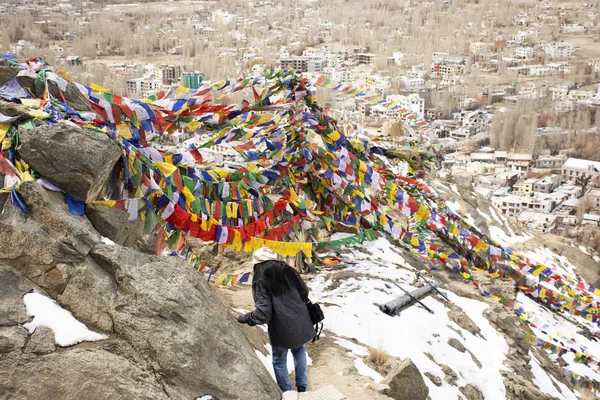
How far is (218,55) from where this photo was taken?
261ft

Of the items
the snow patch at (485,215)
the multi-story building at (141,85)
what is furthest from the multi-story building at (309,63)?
the snow patch at (485,215)

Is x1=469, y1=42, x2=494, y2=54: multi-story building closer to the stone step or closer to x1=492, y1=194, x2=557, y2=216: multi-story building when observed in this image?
x1=492, y1=194, x2=557, y2=216: multi-story building

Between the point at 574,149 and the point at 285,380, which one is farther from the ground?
the point at 285,380

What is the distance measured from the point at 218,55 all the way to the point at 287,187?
76.3 metres

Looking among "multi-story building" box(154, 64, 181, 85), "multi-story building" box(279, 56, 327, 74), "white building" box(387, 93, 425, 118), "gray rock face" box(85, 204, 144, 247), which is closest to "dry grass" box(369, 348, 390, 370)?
"gray rock face" box(85, 204, 144, 247)

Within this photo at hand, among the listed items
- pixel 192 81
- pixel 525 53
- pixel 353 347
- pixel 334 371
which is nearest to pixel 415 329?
pixel 353 347

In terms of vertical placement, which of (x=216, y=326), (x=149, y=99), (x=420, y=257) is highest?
(x=149, y=99)

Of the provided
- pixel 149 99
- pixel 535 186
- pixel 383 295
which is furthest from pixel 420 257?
pixel 535 186

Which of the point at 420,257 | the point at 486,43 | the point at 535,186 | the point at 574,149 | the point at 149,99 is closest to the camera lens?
the point at 149,99

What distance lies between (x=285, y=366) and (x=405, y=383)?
1.08 m

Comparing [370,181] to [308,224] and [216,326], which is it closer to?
[308,224]

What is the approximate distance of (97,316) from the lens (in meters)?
2.90

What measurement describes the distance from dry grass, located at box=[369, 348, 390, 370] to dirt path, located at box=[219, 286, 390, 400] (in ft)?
0.64

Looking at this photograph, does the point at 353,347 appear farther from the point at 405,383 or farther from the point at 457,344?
the point at 457,344
